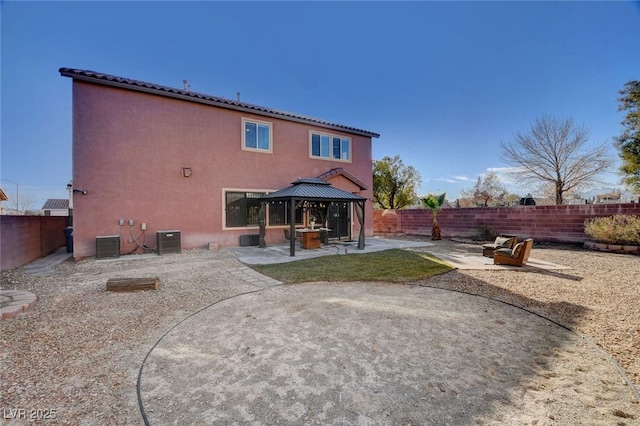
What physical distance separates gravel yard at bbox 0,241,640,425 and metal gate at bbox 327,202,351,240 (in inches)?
269

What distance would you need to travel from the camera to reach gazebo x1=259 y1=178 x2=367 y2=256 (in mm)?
→ 10375

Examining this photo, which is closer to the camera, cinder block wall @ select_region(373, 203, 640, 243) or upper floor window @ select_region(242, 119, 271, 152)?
cinder block wall @ select_region(373, 203, 640, 243)

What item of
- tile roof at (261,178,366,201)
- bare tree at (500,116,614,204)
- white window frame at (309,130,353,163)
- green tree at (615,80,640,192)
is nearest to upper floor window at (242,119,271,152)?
white window frame at (309,130,353,163)

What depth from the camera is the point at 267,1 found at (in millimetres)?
11727

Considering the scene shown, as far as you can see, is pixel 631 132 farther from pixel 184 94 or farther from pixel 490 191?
pixel 184 94

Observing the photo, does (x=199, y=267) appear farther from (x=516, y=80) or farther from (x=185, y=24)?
(x=516, y=80)

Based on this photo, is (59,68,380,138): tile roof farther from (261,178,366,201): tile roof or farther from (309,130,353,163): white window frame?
(261,178,366,201): tile roof

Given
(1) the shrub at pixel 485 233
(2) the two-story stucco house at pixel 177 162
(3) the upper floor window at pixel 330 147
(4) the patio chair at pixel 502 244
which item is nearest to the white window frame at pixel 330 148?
(3) the upper floor window at pixel 330 147

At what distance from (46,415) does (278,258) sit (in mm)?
7534

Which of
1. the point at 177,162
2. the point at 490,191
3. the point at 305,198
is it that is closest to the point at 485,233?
the point at 305,198

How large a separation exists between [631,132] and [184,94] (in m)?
25.2

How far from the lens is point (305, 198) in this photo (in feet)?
34.8

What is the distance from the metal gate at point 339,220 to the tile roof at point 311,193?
2.43 m

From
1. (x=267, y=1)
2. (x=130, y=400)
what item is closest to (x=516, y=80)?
(x=267, y=1)
